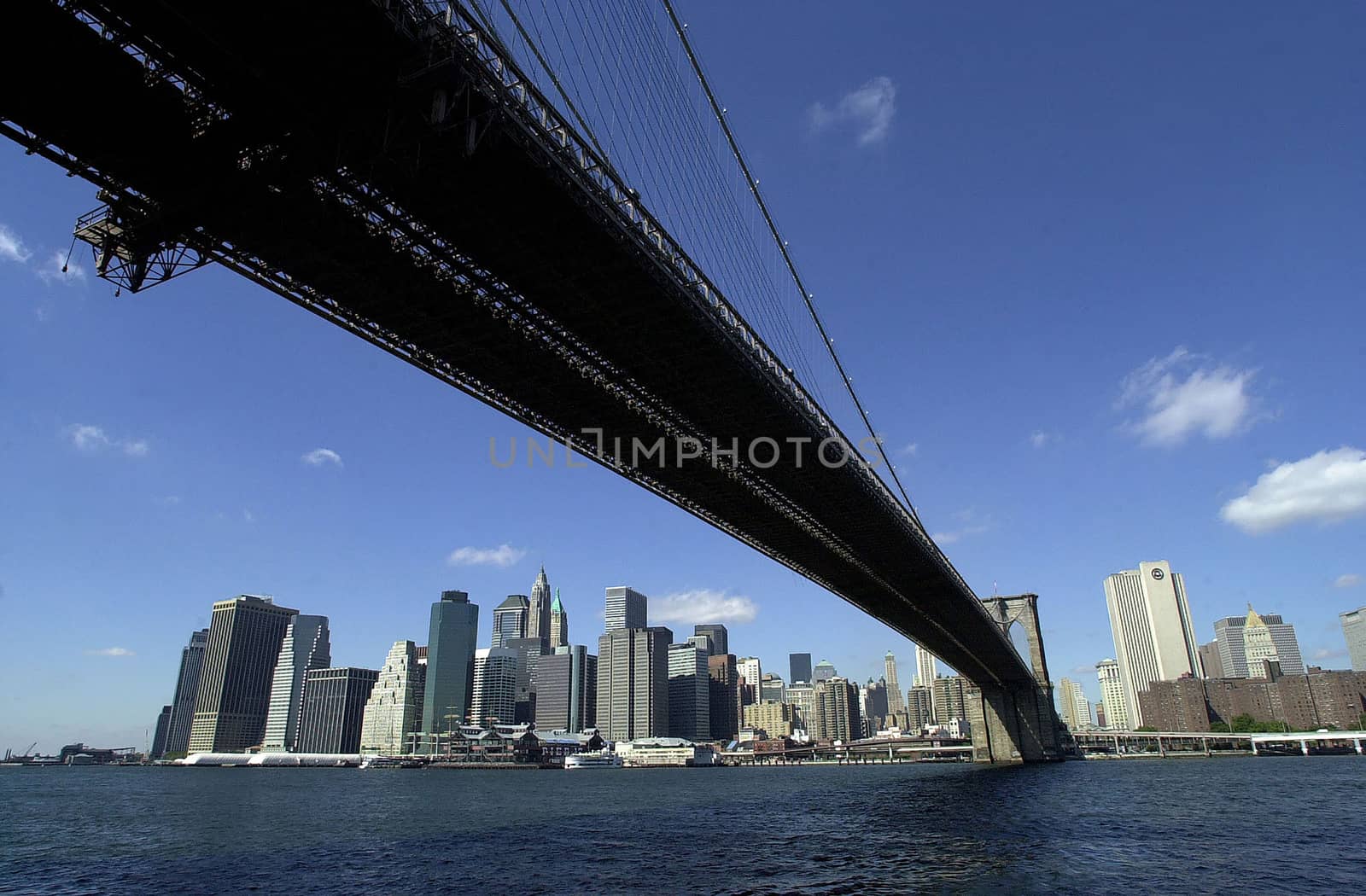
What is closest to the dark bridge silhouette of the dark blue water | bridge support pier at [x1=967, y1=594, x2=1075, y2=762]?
the dark blue water

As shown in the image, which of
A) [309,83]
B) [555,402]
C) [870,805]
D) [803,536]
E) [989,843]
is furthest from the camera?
[803,536]

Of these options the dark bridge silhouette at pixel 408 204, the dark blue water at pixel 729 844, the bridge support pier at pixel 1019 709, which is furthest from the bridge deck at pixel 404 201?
the bridge support pier at pixel 1019 709

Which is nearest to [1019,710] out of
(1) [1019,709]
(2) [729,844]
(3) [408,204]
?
(1) [1019,709]

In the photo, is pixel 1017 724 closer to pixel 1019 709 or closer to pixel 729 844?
pixel 1019 709

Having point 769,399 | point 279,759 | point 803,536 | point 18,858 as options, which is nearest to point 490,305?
point 769,399

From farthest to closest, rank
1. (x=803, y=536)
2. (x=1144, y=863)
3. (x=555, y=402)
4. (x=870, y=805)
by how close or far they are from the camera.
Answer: (x=803, y=536)
(x=870, y=805)
(x=555, y=402)
(x=1144, y=863)

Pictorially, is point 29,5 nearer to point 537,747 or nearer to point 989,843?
point 989,843

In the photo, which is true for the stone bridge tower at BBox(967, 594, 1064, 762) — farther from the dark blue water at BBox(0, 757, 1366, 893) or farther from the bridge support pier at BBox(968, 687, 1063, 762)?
the dark blue water at BBox(0, 757, 1366, 893)
